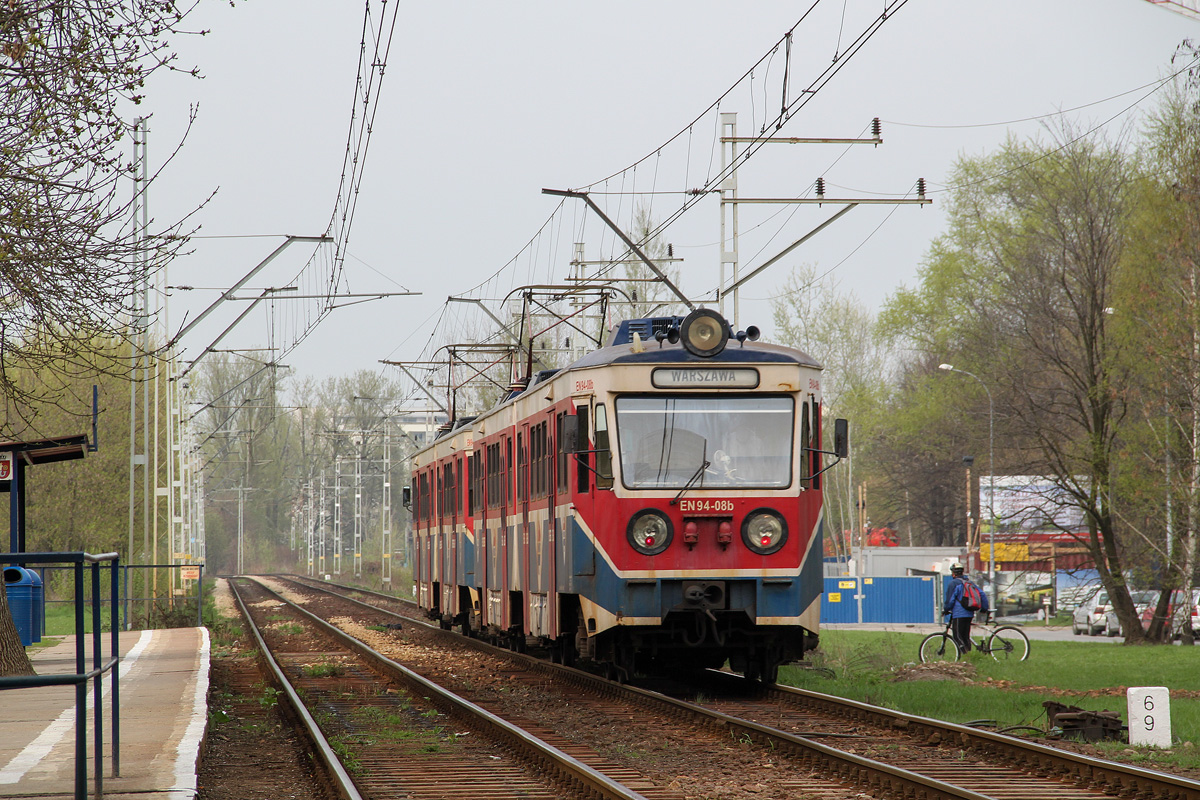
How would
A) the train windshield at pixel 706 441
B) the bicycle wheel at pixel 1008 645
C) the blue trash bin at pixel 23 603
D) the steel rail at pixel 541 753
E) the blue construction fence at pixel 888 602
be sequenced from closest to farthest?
the steel rail at pixel 541 753, the train windshield at pixel 706 441, the bicycle wheel at pixel 1008 645, the blue trash bin at pixel 23 603, the blue construction fence at pixel 888 602

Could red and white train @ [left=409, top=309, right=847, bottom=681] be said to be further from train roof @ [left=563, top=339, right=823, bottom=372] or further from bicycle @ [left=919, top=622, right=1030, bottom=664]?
bicycle @ [left=919, top=622, right=1030, bottom=664]

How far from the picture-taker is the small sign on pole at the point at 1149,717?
33.7ft

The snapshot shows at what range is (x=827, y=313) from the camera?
62.3 meters

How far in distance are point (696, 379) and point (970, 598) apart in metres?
7.07

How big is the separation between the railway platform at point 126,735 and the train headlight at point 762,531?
499 centimetres

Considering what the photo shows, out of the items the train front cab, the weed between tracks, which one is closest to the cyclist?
the weed between tracks

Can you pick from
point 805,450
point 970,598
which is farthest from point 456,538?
point 805,450

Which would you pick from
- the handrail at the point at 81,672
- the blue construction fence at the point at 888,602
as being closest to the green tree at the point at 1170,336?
the blue construction fence at the point at 888,602

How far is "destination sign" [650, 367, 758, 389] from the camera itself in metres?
13.5

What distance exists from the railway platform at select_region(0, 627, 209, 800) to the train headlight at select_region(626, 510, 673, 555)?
4003 millimetres

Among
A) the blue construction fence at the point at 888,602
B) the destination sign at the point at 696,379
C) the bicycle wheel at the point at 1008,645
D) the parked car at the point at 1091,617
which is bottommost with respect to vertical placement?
the parked car at the point at 1091,617

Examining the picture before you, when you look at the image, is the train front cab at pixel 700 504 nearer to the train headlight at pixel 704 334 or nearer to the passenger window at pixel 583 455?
the passenger window at pixel 583 455

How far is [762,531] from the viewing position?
13289 mm

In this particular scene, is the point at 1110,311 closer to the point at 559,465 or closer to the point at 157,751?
the point at 559,465
